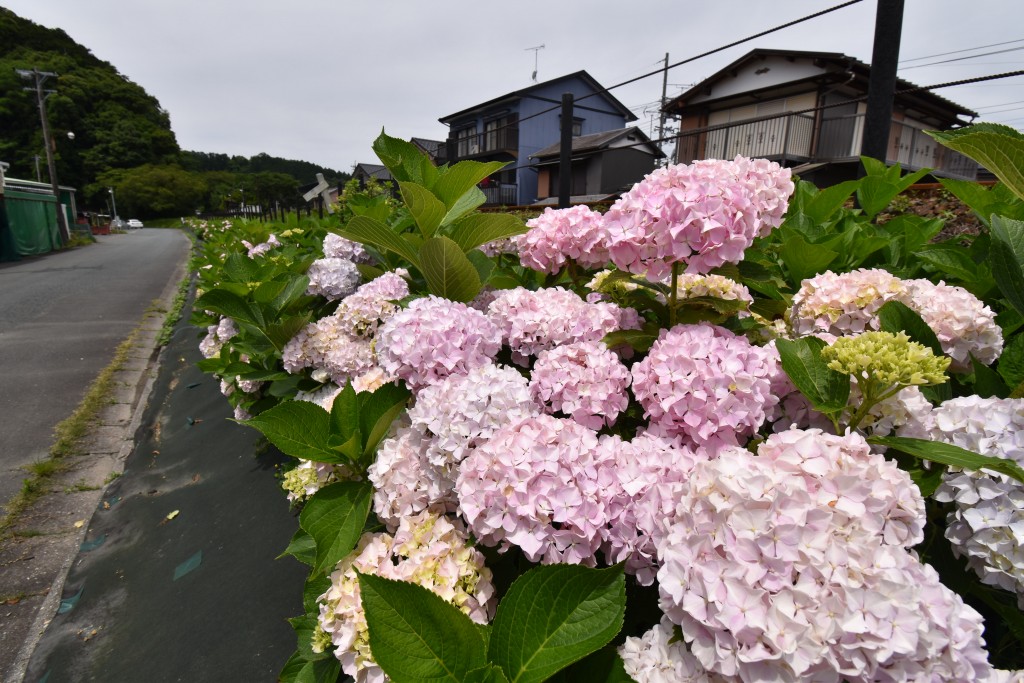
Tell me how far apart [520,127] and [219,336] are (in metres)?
25.6

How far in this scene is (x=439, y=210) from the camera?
143cm

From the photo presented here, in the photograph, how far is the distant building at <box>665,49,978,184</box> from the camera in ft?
45.9

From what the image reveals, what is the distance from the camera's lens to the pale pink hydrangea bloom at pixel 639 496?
0.72 meters

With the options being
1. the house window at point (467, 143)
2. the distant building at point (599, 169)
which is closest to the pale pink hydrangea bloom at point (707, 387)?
the distant building at point (599, 169)

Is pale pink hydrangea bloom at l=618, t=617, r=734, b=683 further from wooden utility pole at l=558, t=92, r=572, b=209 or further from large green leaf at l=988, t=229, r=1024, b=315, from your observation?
wooden utility pole at l=558, t=92, r=572, b=209

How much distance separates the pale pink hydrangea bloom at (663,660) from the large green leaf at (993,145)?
81 cm

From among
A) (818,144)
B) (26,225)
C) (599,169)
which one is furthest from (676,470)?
(26,225)

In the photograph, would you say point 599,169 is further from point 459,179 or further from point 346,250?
point 459,179

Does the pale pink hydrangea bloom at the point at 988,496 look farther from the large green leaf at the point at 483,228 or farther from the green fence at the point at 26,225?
the green fence at the point at 26,225

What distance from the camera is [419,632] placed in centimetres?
69

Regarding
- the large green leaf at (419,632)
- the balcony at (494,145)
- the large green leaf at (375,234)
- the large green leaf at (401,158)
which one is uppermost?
the balcony at (494,145)

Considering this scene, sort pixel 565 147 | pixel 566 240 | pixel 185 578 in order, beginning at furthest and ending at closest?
pixel 565 147 < pixel 185 578 < pixel 566 240

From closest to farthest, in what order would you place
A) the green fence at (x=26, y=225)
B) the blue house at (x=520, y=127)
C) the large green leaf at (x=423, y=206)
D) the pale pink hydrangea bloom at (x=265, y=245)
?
the large green leaf at (x=423, y=206), the pale pink hydrangea bloom at (x=265, y=245), the green fence at (x=26, y=225), the blue house at (x=520, y=127)

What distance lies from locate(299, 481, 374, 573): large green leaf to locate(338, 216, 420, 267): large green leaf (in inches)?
24.4
